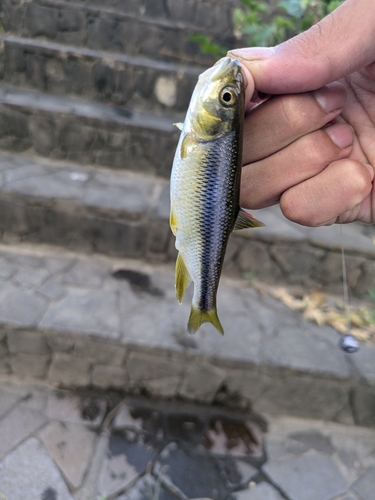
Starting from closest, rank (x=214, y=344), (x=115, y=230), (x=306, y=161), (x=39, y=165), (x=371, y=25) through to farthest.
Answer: (x=371, y=25), (x=306, y=161), (x=214, y=344), (x=115, y=230), (x=39, y=165)

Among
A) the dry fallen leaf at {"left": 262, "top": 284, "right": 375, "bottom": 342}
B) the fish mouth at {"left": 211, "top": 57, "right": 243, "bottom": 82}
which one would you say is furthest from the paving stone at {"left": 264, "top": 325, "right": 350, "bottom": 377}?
the fish mouth at {"left": 211, "top": 57, "right": 243, "bottom": 82}

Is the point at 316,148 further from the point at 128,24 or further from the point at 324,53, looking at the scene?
the point at 128,24

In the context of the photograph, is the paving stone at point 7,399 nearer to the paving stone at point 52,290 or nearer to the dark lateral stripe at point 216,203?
the paving stone at point 52,290

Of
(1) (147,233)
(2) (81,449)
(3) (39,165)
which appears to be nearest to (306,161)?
(1) (147,233)

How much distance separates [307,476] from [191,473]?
80 cm

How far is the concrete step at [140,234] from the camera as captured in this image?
10.5 feet

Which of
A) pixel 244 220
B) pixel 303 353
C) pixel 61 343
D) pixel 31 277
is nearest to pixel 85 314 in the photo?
pixel 61 343

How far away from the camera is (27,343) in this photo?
2.67 metres

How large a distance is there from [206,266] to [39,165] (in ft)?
9.20

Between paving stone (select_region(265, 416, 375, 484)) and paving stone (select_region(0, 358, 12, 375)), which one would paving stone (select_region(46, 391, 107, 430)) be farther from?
paving stone (select_region(265, 416, 375, 484))

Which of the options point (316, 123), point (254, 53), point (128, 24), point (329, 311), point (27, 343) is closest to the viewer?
point (254, 53)

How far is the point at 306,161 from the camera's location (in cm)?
153

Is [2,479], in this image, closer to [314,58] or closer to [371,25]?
[314,58]

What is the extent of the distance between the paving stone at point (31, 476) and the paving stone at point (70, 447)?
1.8 inches
